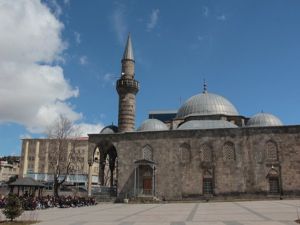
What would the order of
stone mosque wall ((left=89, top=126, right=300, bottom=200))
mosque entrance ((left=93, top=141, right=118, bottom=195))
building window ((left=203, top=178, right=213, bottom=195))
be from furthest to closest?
mosque entrance ((left=93, top=141, right=118, bottom=195)) → building window ((left=203, top=178, right=213, bottom=195)) → stone mosque wall ((left=89, top=126, right=300, bottom=200))

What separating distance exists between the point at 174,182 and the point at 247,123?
1313 cm

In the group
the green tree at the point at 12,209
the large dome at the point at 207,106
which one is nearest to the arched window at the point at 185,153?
the large dome at the point at 207,106

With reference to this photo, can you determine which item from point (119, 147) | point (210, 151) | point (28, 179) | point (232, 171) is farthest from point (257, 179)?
point (28, 179)

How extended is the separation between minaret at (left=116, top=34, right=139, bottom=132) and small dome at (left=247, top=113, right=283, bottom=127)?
14.1 meters

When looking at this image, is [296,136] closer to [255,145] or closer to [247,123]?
[255,145]

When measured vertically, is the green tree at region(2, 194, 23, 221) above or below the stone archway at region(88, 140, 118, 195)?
below

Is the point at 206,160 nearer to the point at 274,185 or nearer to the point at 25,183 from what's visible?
the point at 274,185

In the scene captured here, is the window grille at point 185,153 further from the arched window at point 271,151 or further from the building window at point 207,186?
the arched window at point 271,151

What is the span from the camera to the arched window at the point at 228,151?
37.2m

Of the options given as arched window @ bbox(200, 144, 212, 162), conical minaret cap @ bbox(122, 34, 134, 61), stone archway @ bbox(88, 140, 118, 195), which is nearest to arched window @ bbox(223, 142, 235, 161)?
arched window @ bbox(200, 144, 212, 162)

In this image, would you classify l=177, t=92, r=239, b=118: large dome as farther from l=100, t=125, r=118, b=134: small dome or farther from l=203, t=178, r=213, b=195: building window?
l=203, t=178, r=213, b=195: building window

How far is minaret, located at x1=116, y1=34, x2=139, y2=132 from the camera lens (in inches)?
1657

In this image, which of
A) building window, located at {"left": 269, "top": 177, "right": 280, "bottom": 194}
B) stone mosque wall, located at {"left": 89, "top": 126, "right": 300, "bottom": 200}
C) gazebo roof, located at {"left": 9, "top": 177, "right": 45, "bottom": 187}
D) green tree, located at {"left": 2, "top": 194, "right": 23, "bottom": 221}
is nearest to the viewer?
green tree, located at {"left": 2, "top": 194, "right": 23, "bottom": 221}

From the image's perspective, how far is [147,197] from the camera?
3584 centimetres
